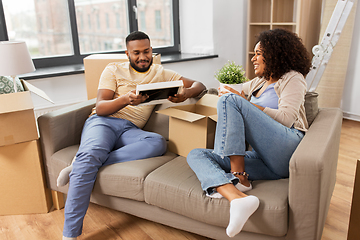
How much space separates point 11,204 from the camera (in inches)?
68.8

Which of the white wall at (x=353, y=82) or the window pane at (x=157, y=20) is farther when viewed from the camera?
the window pane at (x=157, y=20)

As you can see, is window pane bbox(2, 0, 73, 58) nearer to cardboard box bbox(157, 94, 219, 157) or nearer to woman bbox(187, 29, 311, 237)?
cardboard box bbox(157, 94, 219, 157)

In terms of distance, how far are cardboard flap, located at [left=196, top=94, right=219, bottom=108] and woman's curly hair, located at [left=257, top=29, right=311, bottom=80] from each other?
0.47m

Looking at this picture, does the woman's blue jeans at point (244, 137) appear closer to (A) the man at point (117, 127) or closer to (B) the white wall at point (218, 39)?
(A) the man at point (117, 127)

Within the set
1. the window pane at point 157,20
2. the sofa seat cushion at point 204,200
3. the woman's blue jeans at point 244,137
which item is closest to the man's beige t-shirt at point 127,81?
the sofa seat cushion at point 204,200

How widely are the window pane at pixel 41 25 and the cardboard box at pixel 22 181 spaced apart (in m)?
1.37

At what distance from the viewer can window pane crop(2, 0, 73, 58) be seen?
259 cm

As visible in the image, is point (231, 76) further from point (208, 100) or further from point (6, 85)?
point (6, 85)

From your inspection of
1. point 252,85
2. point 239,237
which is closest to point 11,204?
point 239,237

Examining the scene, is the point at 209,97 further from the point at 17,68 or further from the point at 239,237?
the point at 17,68

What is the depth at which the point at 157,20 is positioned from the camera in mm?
3395

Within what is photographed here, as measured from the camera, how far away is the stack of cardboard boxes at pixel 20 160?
1590mm

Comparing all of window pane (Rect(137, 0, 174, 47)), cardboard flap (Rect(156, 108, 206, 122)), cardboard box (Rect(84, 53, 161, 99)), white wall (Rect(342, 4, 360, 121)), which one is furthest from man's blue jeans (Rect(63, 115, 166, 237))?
white wall (Rect(342, 4, 360, 121))

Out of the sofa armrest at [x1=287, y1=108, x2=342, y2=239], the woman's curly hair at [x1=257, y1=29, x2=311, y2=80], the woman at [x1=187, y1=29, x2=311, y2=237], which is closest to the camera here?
the sofa armrest at [x1=287, y1=108, x2=342, y2=239]
